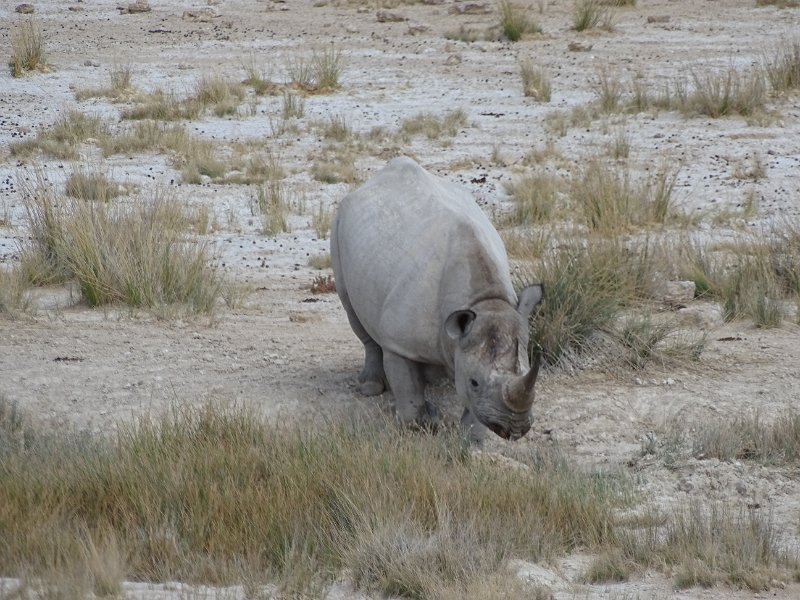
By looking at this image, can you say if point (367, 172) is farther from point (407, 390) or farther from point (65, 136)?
point (407, 390)

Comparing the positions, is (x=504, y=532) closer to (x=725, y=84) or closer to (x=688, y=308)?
(x=688, y=308)

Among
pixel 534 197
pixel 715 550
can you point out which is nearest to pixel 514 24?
pixel 534 197

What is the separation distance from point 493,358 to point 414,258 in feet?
3.54

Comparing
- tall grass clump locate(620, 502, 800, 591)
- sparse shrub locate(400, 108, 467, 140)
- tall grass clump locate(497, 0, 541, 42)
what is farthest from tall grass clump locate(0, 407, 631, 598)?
tall grass clump locate(497, 0, 541, 42)

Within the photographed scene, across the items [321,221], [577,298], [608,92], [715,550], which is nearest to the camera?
[715,550]

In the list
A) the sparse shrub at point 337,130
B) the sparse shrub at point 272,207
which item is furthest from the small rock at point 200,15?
the sparse shrub at point 272,207

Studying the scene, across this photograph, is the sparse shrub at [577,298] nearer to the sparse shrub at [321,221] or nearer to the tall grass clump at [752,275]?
the tall grass clump at [752,275]

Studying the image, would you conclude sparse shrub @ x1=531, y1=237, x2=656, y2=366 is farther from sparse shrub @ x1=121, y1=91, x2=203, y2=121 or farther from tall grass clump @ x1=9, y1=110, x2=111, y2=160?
sparse shrub @ x1=121, y1=91, x2=203, y2=121

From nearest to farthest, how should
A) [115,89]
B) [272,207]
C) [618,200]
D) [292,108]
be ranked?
[618,200] < [272,207] < [292,108] < [115,89]

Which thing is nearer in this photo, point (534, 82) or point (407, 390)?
point (407, 390)

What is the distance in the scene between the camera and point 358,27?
24781 mm

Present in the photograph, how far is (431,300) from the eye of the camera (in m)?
8.25

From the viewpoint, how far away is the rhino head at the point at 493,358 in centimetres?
747

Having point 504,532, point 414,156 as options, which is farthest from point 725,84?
point 504,532
